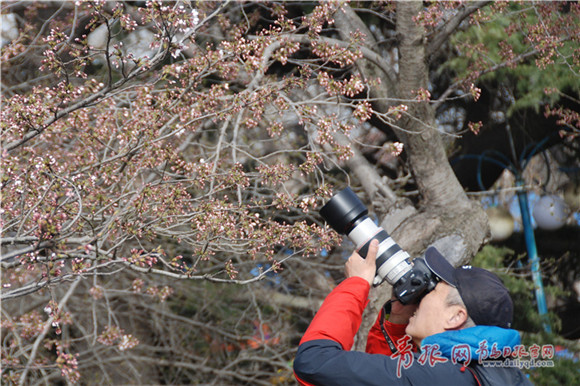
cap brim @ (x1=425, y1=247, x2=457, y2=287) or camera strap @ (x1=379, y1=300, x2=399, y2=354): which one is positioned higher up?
cap brim @ (x1=425, y1=247, x2=457, y2=287)

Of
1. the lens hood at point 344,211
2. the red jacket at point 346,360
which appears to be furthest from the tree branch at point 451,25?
the red jacket at point 346,360

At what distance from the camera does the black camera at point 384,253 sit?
204 cm

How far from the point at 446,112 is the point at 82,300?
13.0ft

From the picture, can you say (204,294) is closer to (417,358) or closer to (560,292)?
(560,292)

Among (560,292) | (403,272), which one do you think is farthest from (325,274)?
(403,272)

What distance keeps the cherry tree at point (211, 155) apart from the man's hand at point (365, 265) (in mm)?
732

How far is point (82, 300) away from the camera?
564cm

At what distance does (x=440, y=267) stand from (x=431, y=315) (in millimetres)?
169

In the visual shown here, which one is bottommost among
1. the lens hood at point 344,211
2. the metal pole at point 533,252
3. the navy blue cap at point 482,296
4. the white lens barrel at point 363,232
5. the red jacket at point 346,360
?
the metal pole at point 533,252

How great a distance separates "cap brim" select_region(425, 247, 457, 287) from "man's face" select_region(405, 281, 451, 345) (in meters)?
0.03

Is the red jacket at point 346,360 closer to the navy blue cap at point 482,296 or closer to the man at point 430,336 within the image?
the man at point 430,336

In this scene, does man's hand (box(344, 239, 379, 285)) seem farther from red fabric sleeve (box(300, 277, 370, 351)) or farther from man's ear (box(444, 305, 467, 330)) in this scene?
man's ear (box(444, 305, 467, 330))

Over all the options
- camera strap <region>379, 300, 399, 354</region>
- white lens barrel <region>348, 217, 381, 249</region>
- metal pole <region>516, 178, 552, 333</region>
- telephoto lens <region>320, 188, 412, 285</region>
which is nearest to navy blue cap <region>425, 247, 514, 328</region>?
telephoto lens <region>320, 188, 412, 285</region>

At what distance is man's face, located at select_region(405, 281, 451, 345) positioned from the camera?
1941 millimetres
